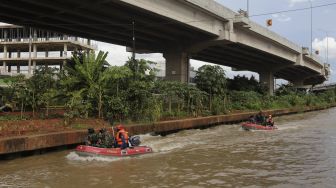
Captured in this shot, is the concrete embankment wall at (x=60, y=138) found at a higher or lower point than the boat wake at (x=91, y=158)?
higher

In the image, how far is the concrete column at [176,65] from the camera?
3997 centimetres

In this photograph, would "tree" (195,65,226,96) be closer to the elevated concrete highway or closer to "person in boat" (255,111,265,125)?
the elevated concrete highway

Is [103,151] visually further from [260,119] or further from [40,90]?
[260,119]

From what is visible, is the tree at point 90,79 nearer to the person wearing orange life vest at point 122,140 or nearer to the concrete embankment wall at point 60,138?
the concrete embankment wall at point 60,138

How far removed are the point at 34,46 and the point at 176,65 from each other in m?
48.4

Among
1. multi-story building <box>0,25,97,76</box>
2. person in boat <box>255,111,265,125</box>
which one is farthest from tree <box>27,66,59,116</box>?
multi-story building <box>0,25,97,76</box>

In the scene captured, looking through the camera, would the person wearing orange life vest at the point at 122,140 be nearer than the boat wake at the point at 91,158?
No

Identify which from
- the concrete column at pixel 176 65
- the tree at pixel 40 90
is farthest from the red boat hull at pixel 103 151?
the concrete column at pixel 176 65

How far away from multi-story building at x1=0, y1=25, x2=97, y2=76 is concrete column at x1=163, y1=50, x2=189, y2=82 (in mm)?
42448

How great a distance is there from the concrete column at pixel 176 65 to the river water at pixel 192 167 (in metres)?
19.7

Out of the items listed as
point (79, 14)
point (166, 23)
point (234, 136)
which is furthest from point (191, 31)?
point (234, 136)

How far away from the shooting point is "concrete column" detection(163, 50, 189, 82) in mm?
39969

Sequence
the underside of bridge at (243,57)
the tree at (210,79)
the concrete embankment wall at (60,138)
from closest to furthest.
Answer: the concrete embankment wall at (60,138), the tree at (210,79), the underside of bridge at (243,57)

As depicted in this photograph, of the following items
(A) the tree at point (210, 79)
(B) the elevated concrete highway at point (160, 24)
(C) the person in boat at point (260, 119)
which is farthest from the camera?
(A) the tree at point (210, 79)
